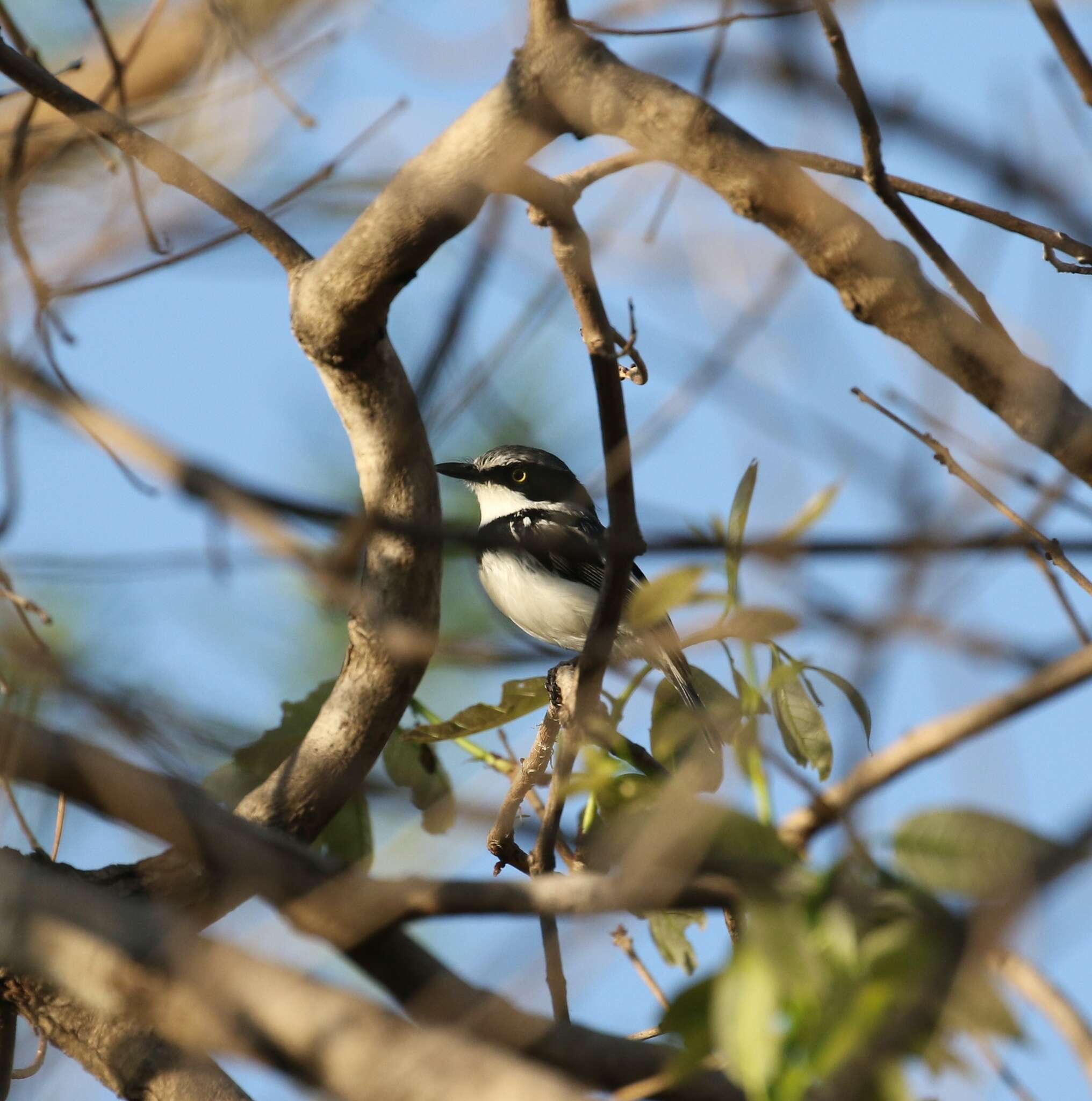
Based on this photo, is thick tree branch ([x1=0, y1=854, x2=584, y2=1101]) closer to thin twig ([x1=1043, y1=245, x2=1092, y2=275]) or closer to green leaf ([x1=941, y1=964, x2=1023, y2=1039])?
green leaf ([x1=941, y1=964, x2=1023, y2=1039])

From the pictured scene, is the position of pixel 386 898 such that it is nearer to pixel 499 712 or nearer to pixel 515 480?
pixel 499 712

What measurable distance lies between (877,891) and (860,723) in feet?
3.32

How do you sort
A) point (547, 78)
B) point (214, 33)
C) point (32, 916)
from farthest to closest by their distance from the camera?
1. point (214, 33)
2. point (547, 78)
3. point (32, 916)

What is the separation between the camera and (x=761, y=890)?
122cm

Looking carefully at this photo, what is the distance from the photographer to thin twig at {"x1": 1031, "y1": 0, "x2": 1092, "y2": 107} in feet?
6.87

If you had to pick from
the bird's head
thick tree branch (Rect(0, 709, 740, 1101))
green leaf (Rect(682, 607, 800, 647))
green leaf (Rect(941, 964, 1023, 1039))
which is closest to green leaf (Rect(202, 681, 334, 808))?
green leaf (Rect(682, 607, 800, 647))

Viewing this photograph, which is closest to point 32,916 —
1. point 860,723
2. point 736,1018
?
point 736,1018

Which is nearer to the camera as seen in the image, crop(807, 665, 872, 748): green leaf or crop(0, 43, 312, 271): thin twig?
crop(807, 665, 872, 748): green leaf

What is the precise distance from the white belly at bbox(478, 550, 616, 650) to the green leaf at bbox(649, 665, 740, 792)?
321 cm

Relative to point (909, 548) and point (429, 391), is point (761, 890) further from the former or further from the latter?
point (429, 391)

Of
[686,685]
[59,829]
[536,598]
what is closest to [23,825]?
[59,829]

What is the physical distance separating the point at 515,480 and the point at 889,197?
4302 millimetres

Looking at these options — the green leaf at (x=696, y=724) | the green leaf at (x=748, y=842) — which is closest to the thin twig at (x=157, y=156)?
the green leaf at (x=696, y=724)

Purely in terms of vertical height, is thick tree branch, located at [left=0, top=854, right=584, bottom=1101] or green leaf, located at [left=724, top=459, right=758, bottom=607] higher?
green leaf, located at [left=724, top=459, right=758, bottom=607]
